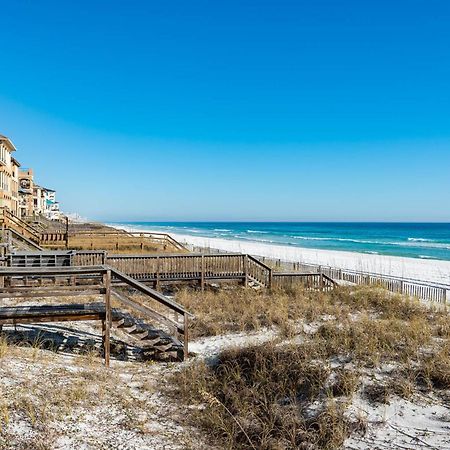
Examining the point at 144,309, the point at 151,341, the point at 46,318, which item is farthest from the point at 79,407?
the point at 151,341

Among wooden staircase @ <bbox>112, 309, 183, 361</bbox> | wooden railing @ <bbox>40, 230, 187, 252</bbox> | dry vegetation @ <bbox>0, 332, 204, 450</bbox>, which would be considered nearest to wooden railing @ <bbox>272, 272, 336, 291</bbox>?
wooden staircase @ <bbox>112, 309, 183, 361</bbox>

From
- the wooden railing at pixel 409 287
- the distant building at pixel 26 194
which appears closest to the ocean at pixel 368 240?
the wooden railing at pixel 409 287

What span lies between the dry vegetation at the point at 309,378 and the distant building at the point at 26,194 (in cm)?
5333

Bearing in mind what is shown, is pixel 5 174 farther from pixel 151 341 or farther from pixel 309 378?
pixel 309 378

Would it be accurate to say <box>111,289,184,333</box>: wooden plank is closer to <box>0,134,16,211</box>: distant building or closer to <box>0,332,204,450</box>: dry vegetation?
<box>0,332,204,450</box>: dry vegetation

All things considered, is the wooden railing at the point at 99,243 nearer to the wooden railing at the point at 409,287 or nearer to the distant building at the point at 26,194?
the wooden railing at the point at 409,287

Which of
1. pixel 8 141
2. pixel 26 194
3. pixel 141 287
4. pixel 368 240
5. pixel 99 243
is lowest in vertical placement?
pixel 368 240

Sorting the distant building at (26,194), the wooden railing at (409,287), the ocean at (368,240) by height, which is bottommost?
the ocean at (368,240)

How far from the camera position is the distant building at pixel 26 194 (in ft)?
192

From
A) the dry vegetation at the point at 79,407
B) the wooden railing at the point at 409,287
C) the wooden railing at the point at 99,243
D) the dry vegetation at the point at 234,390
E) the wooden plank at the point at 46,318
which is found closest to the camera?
the dry vegetation at the point at 79,407

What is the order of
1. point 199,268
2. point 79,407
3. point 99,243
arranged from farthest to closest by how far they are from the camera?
1. point 99,243
2. point 199,268
3. point 79,407

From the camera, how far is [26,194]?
61.9 meters

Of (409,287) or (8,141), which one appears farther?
(8,141)

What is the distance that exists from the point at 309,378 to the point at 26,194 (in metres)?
63.9
